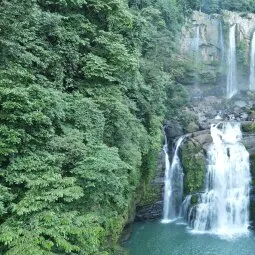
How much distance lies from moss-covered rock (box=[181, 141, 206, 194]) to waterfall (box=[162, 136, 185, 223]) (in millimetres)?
337

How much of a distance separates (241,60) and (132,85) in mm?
18359

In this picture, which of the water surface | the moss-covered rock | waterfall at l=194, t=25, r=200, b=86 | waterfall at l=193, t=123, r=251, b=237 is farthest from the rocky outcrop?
the water surface

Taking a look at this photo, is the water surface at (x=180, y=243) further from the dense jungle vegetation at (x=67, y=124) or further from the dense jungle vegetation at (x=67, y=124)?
the dense jungle vegetation at (x=67, y=124)

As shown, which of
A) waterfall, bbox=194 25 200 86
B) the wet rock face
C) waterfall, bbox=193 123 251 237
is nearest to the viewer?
A: waterfall, bbox=193 123 251 237

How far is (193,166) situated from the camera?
19.4 meters

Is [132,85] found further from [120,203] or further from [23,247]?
[23,247]

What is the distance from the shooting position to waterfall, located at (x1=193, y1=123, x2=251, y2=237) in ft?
58.9

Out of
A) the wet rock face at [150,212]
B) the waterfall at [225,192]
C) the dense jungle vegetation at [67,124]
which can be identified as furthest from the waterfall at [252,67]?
the dense jungle vegetation at [67,124]

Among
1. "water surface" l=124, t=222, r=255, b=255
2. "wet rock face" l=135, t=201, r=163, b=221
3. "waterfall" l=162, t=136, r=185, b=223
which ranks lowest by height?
"water surface" l=124, t=222, r=255, b=255

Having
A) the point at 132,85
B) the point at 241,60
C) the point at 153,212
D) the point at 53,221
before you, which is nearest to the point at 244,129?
the point at 153,212

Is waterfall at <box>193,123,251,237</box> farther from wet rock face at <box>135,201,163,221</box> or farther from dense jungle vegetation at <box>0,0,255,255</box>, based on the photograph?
dense jungle vegetation at <box>0,0,255,255</box>

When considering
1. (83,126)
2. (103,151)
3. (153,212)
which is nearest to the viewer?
(103,151)

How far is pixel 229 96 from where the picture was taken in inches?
1196

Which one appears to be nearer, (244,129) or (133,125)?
(133,125)
